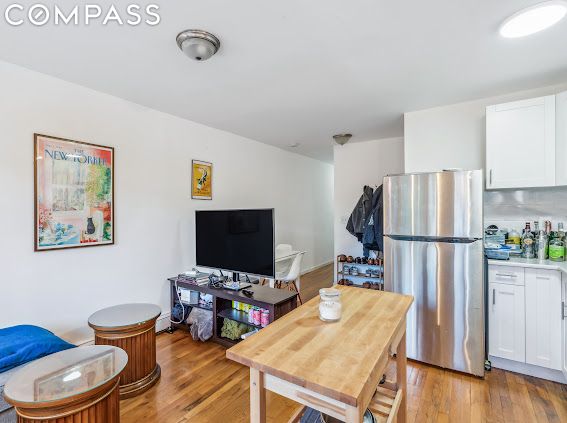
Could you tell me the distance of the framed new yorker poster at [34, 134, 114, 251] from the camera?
217 centimetres

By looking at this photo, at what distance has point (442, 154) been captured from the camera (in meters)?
2.85

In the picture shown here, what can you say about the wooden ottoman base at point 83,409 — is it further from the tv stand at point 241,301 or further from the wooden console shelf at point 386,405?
the wooden console shelf at point 386,405

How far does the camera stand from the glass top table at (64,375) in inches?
49.5

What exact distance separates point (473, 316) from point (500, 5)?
6.78ft

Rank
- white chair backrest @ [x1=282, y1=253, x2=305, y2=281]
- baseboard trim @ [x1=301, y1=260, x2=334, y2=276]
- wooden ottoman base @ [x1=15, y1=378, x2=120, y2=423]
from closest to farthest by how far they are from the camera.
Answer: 1. wooden ottoman base @ [x1=15, y1=378, x2=120, y2=423]
2. white chair backrest @ [x1=282, y1=253, x2=305, y2=281]
3. baseboard trim @ [x1=301, y1=260, x2=334, y2=276]

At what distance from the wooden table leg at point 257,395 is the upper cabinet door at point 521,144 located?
2541mm

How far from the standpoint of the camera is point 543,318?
2.12 m

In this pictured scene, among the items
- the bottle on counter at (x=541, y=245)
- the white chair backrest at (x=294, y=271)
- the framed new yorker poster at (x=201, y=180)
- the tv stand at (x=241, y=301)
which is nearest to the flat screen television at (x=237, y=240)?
the tv stand at (x=241, y=301)

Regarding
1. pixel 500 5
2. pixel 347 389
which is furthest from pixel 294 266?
pixel 500 5

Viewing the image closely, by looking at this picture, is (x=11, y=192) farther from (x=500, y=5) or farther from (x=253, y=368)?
(x=500, y=5)

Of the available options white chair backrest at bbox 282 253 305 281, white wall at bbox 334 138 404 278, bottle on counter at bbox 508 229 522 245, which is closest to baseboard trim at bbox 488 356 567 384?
bottle on counter at bbox 508 229 522 245

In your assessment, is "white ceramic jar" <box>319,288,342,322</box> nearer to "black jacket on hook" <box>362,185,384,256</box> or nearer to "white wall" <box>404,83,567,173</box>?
"white wall" <box>404,83,567,173</box>

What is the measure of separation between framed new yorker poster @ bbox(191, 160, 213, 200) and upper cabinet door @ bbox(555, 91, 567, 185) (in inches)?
134

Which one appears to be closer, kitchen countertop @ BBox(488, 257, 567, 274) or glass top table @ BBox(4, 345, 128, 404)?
glass top table @ BBox(4, 345, 128, 404)
